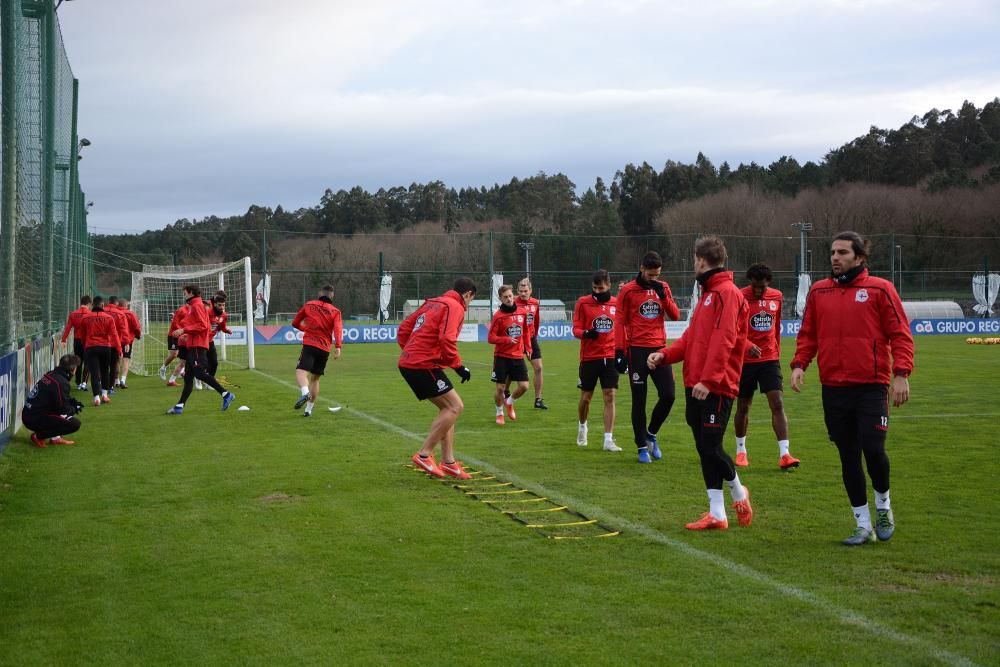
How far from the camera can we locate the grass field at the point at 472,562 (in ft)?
15.4

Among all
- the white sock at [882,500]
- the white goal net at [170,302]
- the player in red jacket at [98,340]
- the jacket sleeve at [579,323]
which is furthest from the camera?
the white goal net at [170,302]

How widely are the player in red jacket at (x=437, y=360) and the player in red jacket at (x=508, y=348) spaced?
4554 mm

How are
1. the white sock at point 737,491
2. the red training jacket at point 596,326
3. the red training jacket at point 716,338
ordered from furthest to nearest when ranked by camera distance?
the red training jacket at point 596,326 → the white sock at point 737,491 → the red training jacket at point 716,338

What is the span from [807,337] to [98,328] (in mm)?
14172

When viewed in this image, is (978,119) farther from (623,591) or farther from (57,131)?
(623,591)

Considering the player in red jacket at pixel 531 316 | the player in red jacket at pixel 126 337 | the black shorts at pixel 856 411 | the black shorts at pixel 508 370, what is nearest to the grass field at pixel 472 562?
the black shorts at pixel 856 411

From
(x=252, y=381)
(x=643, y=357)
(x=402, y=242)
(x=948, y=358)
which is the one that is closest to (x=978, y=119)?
(x=402, y=242)

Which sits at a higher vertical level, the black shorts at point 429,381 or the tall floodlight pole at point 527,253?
the tall floodlight pole at point 527,253

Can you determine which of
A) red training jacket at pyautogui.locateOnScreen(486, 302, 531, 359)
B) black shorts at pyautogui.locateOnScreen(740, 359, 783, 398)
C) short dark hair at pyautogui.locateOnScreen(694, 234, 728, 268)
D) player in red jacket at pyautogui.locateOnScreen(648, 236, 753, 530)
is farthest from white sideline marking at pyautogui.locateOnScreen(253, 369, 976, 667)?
red training jacket at pyautogui.locateOnScreen(486, 302, 531, 359)

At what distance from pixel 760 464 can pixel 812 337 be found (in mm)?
3294

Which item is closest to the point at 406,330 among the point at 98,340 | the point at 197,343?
the point at 197,343

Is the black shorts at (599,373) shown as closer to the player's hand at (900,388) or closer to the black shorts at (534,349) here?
the black shorts at (534,349)

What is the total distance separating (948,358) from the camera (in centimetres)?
2730

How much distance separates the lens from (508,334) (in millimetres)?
14141
